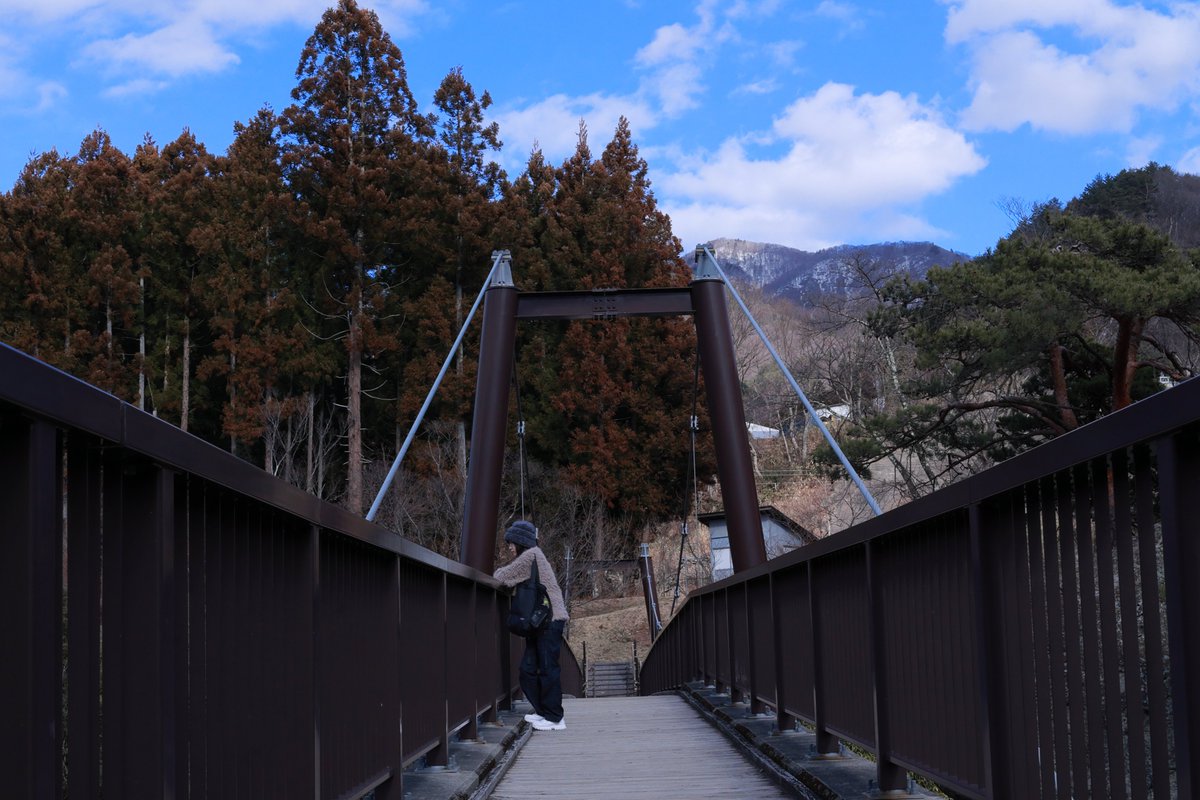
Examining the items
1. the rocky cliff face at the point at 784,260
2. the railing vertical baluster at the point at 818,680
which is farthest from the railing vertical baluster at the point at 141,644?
the rocky cliff face at the point at 784,260

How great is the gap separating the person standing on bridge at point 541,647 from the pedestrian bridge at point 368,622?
328 centimetres

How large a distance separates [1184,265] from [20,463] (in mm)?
17759

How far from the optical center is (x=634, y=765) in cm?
621

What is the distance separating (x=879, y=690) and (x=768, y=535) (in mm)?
29395

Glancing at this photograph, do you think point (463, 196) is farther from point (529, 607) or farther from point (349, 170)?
point (529, 607)

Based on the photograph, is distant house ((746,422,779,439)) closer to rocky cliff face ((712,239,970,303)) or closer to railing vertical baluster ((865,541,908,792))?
railing vertical baluster ((865,541,908,792))

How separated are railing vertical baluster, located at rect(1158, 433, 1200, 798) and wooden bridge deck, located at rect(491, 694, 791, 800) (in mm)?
3261

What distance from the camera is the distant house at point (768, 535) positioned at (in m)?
32.0

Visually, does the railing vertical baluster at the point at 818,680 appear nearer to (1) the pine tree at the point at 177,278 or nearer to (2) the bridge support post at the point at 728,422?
(2) the bridge support post at the point at 728,422

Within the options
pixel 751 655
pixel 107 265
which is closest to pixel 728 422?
pixel 751 655

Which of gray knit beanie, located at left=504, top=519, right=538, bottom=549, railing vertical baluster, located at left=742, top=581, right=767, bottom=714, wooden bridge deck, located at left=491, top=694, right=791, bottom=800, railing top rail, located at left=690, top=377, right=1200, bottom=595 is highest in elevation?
railing top rail, located at left=690, top=377, right=1200, bottom=595

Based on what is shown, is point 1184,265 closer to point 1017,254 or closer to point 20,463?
point 1017,254

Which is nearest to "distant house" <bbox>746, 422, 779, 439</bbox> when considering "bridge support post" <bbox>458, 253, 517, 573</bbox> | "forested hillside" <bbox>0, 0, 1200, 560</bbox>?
"forested hillside" <bbox>0, 0, 1200, 560</bbox>

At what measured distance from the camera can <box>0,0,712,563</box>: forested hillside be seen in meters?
33.6
